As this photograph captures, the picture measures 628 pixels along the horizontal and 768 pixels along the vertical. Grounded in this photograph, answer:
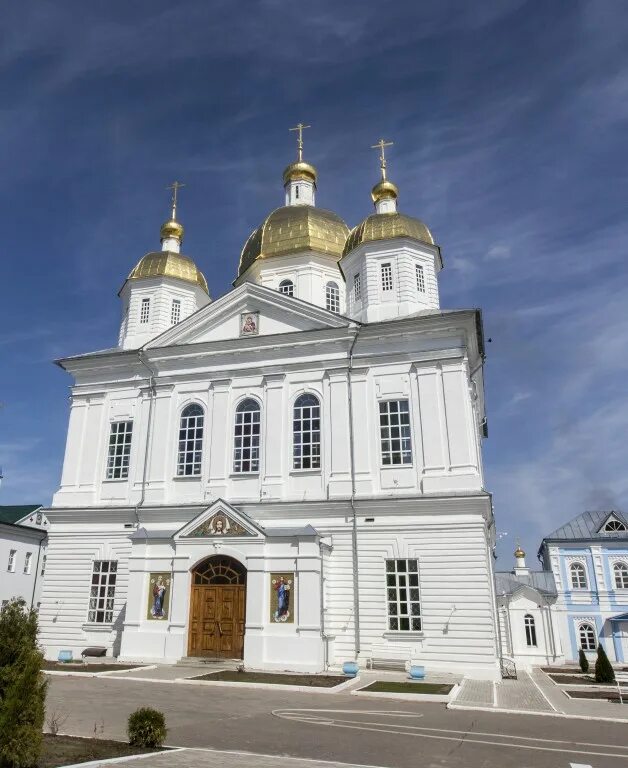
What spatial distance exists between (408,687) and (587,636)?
34.8 metres

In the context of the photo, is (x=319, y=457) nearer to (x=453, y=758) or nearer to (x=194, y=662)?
(x=194, y=662)

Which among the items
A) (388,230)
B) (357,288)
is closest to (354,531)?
(357,288)

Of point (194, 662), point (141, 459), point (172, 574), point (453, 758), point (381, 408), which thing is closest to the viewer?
point (453, 758)

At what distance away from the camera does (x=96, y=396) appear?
79.9 ft

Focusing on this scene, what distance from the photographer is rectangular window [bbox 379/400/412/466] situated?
67.2 feet

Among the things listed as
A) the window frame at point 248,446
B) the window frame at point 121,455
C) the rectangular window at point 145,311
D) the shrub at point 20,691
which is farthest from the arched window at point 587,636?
the shrub at point 20,691

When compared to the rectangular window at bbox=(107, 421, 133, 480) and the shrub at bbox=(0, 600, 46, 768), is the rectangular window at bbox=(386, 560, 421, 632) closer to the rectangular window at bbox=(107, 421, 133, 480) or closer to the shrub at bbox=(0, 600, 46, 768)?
the rectangular window at bbox=(107, 421, 133, 480)

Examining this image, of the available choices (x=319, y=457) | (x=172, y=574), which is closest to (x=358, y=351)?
(x=319, y=457)

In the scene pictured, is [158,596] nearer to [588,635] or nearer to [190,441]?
[190,441]

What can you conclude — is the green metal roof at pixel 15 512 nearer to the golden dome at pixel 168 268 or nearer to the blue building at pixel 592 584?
the golden dome at pixel 168 268

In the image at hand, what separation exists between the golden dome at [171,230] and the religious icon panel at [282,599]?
17.6 metres

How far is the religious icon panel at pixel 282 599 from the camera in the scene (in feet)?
59.3

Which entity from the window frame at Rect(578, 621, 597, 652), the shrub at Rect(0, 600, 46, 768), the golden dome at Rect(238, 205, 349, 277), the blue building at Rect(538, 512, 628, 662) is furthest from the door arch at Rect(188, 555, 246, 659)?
the window frame at Rect(578, 621, 597, 652)

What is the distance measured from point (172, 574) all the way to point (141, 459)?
15.9ft
